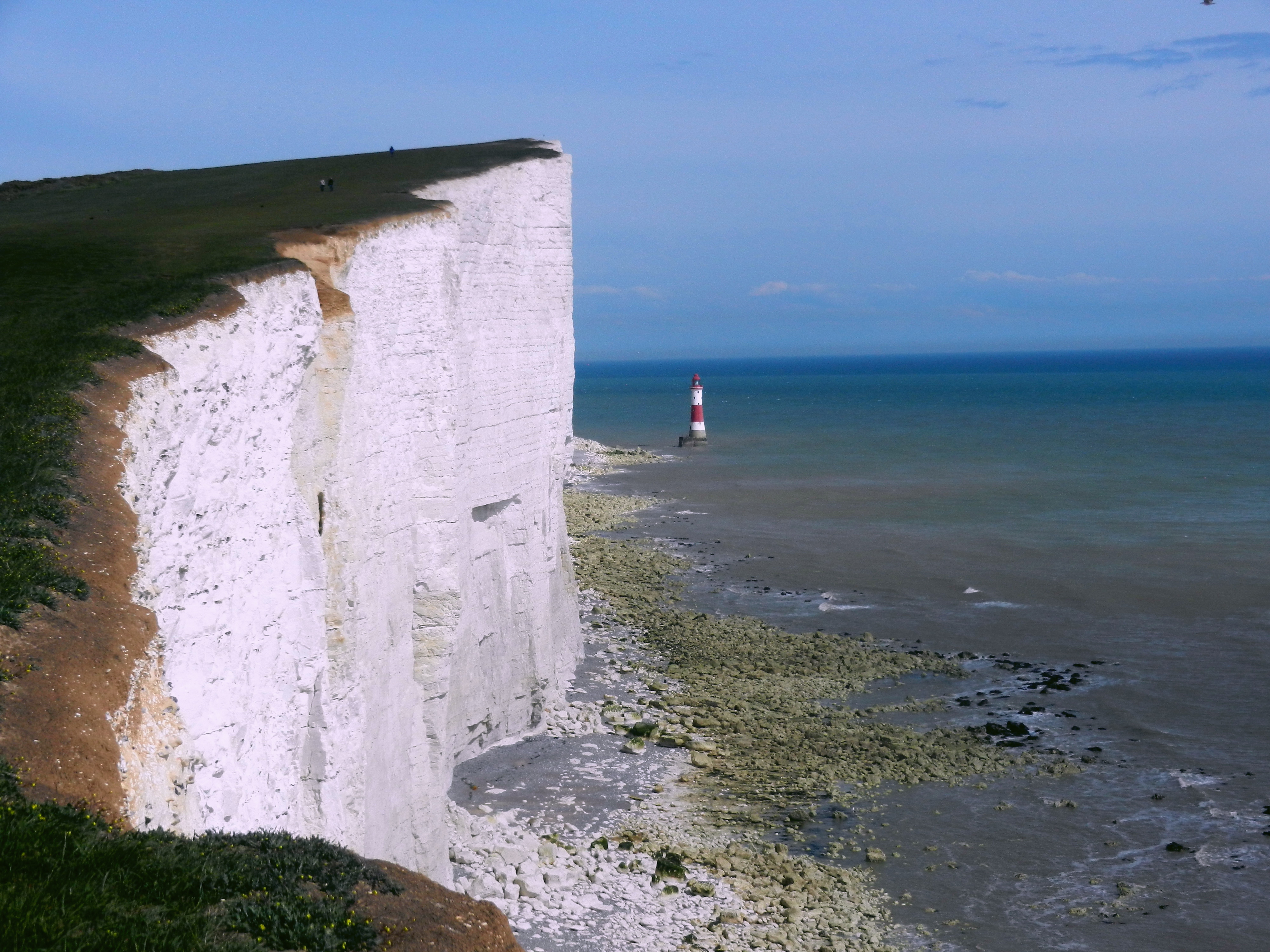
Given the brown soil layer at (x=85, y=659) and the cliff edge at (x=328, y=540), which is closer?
the brown soil layer at (x=85, y=659)

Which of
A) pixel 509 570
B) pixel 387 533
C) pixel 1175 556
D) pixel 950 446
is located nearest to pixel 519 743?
pixel 509 570

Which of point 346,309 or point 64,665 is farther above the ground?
point 346,309

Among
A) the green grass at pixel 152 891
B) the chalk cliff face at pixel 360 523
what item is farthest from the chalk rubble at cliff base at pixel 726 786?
the green grass at pixel 152 891

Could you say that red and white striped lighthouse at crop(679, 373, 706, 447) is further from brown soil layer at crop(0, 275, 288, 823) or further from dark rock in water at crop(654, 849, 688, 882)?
brown soil layer at crop(0, 275, 288, 823)

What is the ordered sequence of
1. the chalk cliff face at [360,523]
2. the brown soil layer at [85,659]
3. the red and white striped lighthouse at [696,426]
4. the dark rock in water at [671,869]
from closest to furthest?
the brown soil layer at [85,659] < the chalk cliff face at [360,523] < the dark rock in water at [671,869] < the red and white striped lighthouse at [696,426]

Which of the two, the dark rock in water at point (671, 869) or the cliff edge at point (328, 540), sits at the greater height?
the cliff edge at point (328, 540)

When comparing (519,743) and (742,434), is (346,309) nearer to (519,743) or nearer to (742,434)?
(519,743)

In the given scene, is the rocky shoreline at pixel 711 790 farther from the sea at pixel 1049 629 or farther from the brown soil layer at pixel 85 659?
the brown soil layer at pixel 85 659
